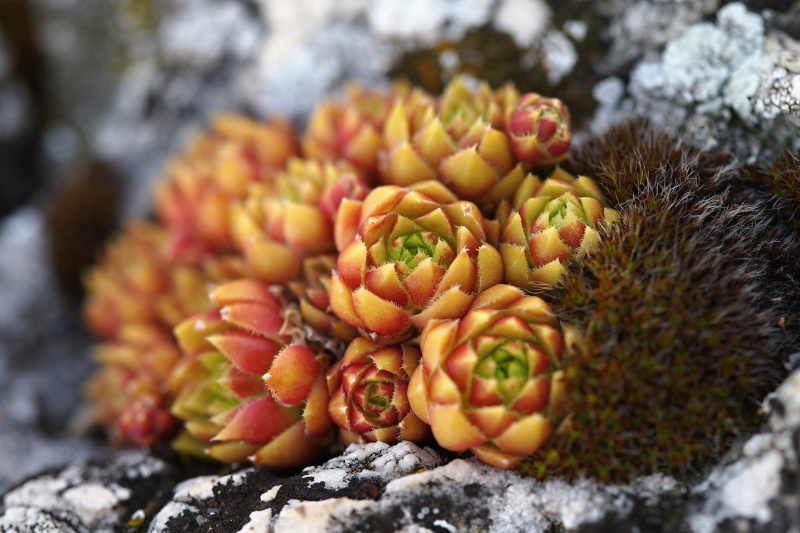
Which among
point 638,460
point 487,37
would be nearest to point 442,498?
point 638,460

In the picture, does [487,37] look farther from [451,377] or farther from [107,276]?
[107,276]

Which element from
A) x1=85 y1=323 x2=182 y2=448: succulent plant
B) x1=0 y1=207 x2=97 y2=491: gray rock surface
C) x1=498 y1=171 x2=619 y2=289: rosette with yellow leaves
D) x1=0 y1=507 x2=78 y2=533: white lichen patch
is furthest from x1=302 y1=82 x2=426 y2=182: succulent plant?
x1=0 y1=207 x2=97 y2=491: gray rock surface

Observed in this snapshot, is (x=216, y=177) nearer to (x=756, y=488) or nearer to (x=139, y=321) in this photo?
(x=139, y=321)

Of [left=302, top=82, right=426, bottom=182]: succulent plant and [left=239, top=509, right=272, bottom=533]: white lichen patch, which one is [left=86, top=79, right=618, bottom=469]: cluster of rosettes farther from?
[left=239, top=509, right=272, bottom=533]: white lichen patch

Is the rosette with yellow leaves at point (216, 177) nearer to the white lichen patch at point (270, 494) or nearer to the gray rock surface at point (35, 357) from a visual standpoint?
the gray rock surface at point (35, 357)

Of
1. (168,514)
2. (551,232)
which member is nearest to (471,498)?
(551,232)
